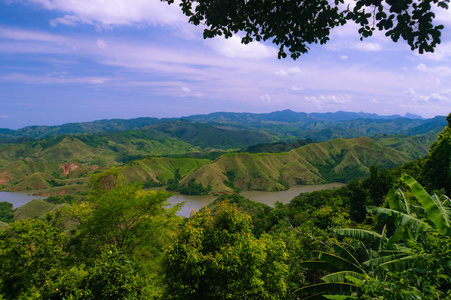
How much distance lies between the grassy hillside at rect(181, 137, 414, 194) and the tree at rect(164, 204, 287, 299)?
10336 cm

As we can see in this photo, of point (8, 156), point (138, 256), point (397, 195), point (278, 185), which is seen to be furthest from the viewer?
point (8, 156)

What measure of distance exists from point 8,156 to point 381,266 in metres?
268

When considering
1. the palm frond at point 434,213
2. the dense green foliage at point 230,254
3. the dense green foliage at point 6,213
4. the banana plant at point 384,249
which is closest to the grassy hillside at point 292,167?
the dense green foliage at point 6,213

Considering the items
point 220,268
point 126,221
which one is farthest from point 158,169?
point 220,268

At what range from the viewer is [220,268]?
885cm

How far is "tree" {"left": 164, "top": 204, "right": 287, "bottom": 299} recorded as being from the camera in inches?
345

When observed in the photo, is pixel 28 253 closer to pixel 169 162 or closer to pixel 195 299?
pixel 195 299

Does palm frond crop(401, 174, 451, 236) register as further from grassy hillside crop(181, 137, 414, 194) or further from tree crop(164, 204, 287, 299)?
grassy hillside crop(181, 137, 414, 194)

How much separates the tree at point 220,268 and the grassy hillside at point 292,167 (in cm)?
10336

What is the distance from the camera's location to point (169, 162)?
160875 millimetres

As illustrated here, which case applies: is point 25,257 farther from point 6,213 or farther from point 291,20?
point 6,213

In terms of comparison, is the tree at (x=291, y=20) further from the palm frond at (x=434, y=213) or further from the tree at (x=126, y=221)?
the tree at (x=126, y=221)

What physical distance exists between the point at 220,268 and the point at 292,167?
13278cm

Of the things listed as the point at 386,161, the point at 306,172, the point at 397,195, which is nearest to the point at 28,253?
the point at 397,195
